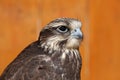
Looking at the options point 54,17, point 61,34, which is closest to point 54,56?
point 61,34

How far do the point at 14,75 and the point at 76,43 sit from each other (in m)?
0.57

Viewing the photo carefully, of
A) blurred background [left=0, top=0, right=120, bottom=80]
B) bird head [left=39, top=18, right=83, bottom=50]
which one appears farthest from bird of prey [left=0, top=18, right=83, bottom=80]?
blurred background [left=0, top=0, right=120, bottom=80]

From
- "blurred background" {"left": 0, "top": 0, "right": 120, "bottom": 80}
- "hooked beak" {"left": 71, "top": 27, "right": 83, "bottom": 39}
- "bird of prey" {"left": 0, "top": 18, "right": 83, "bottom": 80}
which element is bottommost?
"blurred background" {"left": 0, "top": 0, "right": 120, "bottom": 80}

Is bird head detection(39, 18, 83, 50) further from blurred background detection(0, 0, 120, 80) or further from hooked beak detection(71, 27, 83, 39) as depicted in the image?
blurred background detection(0, 0, 120, 80)

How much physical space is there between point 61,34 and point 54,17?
2.11 m

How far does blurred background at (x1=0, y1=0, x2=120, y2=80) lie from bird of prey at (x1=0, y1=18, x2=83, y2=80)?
1.99 m

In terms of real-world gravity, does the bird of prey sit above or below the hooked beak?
below

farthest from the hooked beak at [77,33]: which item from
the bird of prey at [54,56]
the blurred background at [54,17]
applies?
the blurred background at [54,17]

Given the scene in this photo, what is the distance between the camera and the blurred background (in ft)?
27.0

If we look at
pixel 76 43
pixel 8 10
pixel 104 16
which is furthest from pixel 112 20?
pixel 76 43

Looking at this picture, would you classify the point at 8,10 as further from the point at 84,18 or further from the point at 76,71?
the point at 76,71

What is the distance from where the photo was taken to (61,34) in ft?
20.3

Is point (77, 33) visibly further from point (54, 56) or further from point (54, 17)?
point (54, 17)

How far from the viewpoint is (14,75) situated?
19.9 ft
